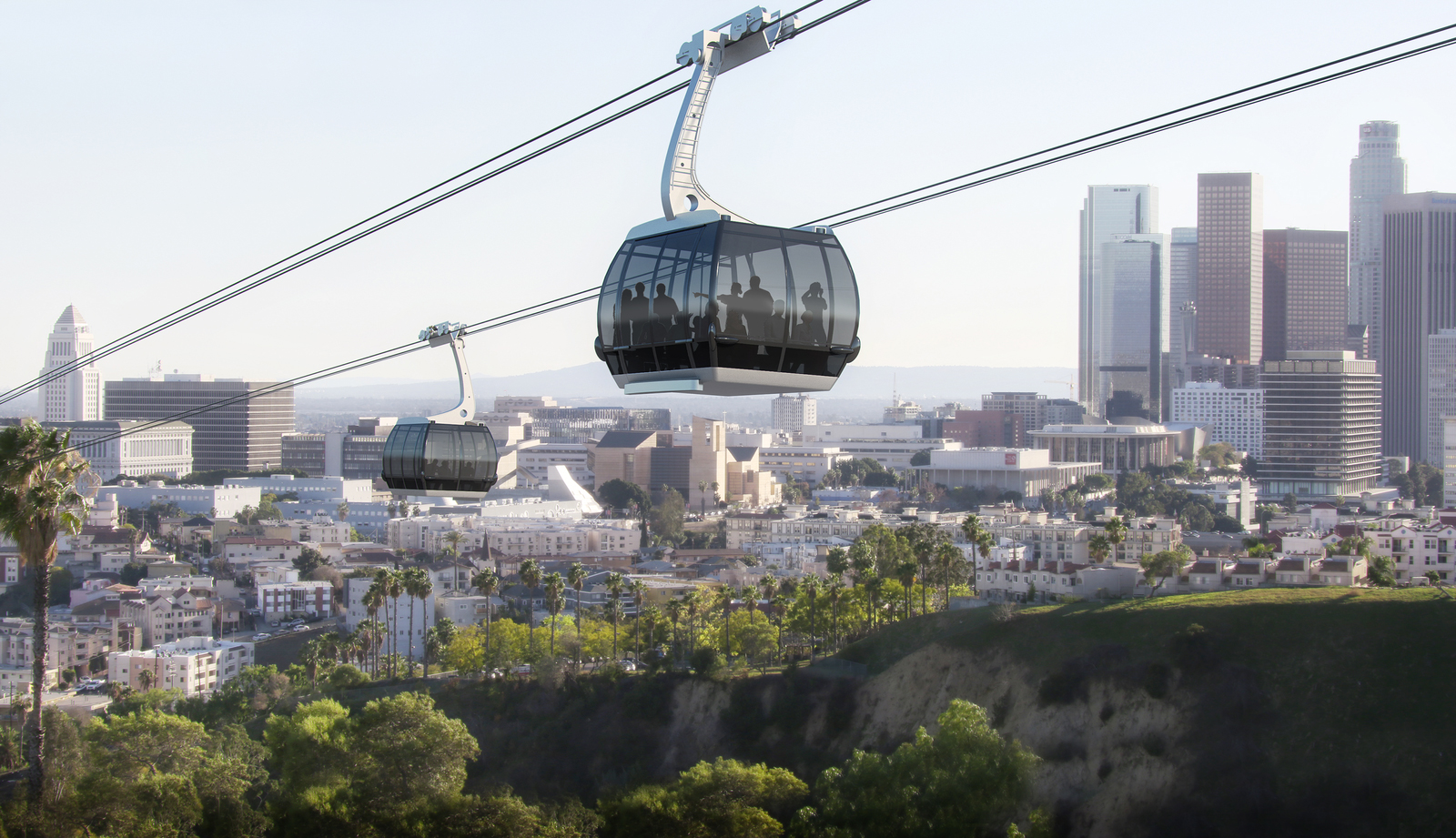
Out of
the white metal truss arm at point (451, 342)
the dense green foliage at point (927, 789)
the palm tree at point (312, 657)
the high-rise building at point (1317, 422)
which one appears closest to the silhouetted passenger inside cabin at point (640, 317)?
the white metal truss arm at point (451, 342)

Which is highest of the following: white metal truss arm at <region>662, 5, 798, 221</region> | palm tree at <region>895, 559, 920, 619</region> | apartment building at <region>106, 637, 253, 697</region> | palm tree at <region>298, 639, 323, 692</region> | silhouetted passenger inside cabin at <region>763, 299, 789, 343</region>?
white metal truss arm at <region>662, 5, 798, 221</region>

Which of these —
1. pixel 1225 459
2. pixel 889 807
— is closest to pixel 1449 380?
pixel 1225 459

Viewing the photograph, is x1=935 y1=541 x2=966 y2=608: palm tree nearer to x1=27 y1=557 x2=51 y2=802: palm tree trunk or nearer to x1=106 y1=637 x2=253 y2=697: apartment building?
x1=106 y1=637 x2=253 y2=697: apartment building

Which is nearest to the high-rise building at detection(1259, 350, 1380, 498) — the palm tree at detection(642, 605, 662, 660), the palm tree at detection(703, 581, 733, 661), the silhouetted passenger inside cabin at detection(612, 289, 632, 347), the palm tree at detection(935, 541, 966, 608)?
the palm tree at detection(935, 541, 966, 608)

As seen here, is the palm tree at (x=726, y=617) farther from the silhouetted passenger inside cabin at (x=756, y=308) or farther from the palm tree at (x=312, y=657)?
the silhouetted passenger inside cabin at (x=756, y=308)

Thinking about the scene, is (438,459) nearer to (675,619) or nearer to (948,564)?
(675,619)

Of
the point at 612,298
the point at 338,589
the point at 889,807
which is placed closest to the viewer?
the point at 612,298

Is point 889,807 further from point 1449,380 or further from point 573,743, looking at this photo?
point 1449,380
